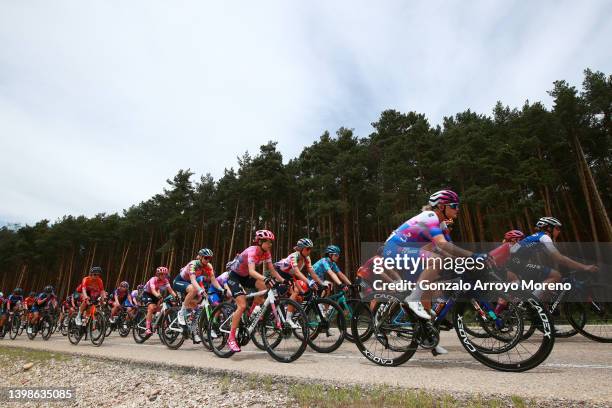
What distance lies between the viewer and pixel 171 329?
9336mm

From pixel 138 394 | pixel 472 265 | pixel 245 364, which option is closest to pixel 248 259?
pixel 245 364

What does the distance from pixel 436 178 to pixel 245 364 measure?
89.6 ft

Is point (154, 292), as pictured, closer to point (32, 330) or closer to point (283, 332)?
point (283, 332)

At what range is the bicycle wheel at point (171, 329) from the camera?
9273 millimetres

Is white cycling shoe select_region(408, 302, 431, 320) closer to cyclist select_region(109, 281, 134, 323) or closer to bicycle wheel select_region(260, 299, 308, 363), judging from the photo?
bicycle wheel select_region(260, 299, 308, 363)

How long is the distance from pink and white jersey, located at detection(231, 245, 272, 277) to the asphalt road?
5.34ft

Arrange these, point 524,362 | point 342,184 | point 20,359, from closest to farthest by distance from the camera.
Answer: point 524,362 < point 20,359 < point 342,184

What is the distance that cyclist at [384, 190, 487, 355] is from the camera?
4742 millimetres

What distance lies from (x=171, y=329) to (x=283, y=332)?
15.1 feet

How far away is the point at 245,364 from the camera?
5.90 m

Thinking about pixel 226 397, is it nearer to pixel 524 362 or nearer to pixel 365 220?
pixel 524 362

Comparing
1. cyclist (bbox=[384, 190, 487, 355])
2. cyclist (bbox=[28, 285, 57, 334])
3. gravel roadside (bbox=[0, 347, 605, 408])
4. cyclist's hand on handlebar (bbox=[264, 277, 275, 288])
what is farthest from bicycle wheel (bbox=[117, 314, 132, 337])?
cyclist (bbox=[384, 190, 487, 355])

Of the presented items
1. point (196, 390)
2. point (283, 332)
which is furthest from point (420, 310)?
point (196, 390)

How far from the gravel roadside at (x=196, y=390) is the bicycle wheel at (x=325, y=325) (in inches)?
88.6
